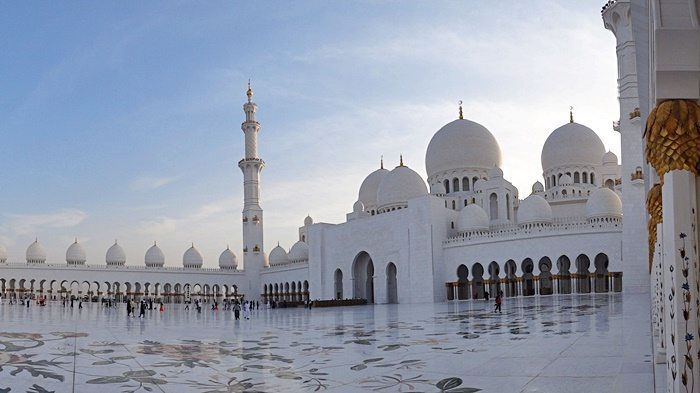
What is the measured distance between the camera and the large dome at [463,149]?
3309 centimetres

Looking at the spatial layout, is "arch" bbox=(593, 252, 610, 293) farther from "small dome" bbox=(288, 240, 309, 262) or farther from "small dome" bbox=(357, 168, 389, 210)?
"small dome" bbox=(288, 240, 309, 262)

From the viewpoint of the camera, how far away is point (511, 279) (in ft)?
88.1

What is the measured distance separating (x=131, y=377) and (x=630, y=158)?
18773 mm

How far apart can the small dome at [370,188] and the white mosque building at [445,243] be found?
0.07m

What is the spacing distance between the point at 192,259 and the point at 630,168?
2954 cm

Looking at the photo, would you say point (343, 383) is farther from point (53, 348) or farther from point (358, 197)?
point (358, 197)

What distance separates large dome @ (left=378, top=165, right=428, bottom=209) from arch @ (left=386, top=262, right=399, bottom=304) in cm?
374

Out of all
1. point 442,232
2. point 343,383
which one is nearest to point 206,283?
point 442,232

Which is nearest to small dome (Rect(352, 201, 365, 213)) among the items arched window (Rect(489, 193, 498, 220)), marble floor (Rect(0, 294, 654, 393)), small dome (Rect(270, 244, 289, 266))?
small dome (Rect(270, 244, 289, 266))

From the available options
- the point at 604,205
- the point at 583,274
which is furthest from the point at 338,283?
the point at 604,205

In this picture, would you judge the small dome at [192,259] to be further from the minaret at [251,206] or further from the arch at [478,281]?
the arch at [478,281]

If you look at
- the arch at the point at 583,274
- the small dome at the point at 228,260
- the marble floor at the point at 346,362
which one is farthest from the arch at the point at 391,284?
the marble floor at the point at 346,362

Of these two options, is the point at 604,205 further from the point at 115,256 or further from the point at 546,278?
the point at 115,256

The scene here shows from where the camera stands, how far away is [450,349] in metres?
6.45
